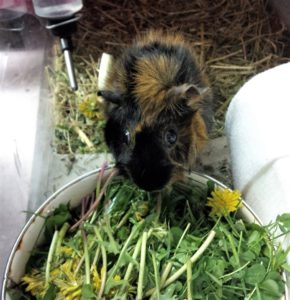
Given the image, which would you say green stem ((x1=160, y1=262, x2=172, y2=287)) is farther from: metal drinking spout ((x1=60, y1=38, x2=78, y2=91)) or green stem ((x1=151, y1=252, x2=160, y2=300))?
metal drinking spout ((x1=60, y1=38, x2=78, y2=91))

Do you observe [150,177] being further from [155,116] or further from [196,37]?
[196,37]

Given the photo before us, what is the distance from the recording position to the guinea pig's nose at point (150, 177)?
0.90 m

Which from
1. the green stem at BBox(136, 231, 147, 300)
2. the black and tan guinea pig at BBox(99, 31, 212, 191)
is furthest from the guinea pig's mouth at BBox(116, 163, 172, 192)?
the green stem at BBox(136, 231, 147, 300)

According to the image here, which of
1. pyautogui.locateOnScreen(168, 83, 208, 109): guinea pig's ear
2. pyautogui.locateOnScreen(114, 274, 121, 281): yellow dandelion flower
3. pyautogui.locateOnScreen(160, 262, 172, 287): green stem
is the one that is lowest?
pyautogui.locateOnScreen(160, 262, 172, 287): green stem

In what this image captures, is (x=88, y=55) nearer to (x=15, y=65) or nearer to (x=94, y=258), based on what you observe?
(x=15, y=65)

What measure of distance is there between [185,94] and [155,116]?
3.1 inches

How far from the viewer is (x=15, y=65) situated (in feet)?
4.91

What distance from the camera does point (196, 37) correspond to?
1.61m

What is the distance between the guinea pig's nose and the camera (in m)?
0.90

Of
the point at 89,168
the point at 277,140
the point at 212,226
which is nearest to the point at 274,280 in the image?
the point at 212,226

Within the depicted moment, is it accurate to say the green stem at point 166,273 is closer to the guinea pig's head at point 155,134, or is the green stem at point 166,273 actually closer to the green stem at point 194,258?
the green stem at point 194,258

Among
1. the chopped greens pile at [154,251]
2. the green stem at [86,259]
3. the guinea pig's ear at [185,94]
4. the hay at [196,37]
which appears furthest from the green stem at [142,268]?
the hay at [196,37]

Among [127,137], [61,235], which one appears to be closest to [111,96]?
[127,137]

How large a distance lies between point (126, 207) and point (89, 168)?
1.00ft
